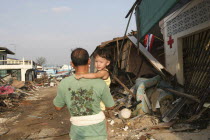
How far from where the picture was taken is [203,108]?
5.17m

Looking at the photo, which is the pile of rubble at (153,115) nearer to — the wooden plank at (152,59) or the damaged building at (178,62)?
the damaged building at (178,62)

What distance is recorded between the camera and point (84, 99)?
198 cm

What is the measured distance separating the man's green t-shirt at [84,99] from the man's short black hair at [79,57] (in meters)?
0.18

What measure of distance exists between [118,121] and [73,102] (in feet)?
14.9

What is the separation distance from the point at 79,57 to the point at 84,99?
1.50 ft

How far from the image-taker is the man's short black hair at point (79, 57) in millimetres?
1995

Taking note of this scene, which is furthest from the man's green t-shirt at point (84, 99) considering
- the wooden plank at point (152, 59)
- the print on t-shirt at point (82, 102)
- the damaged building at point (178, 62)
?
the wooden plank at point (152, 59)

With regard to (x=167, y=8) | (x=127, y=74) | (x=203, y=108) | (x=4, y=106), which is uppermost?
(x=167, y=8)

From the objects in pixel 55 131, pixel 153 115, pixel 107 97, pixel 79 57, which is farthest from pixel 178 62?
pixel 79 57

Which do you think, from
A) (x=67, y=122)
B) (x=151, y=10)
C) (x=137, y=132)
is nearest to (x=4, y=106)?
(x=67, y=122)

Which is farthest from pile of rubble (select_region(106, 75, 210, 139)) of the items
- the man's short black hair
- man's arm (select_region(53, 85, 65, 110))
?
the man's short black hair

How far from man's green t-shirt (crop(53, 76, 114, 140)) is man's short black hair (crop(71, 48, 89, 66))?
0.58ft

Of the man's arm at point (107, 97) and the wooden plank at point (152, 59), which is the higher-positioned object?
the wooden plank at point (152, 59)

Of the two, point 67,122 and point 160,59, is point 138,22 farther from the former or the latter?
point 67,122
